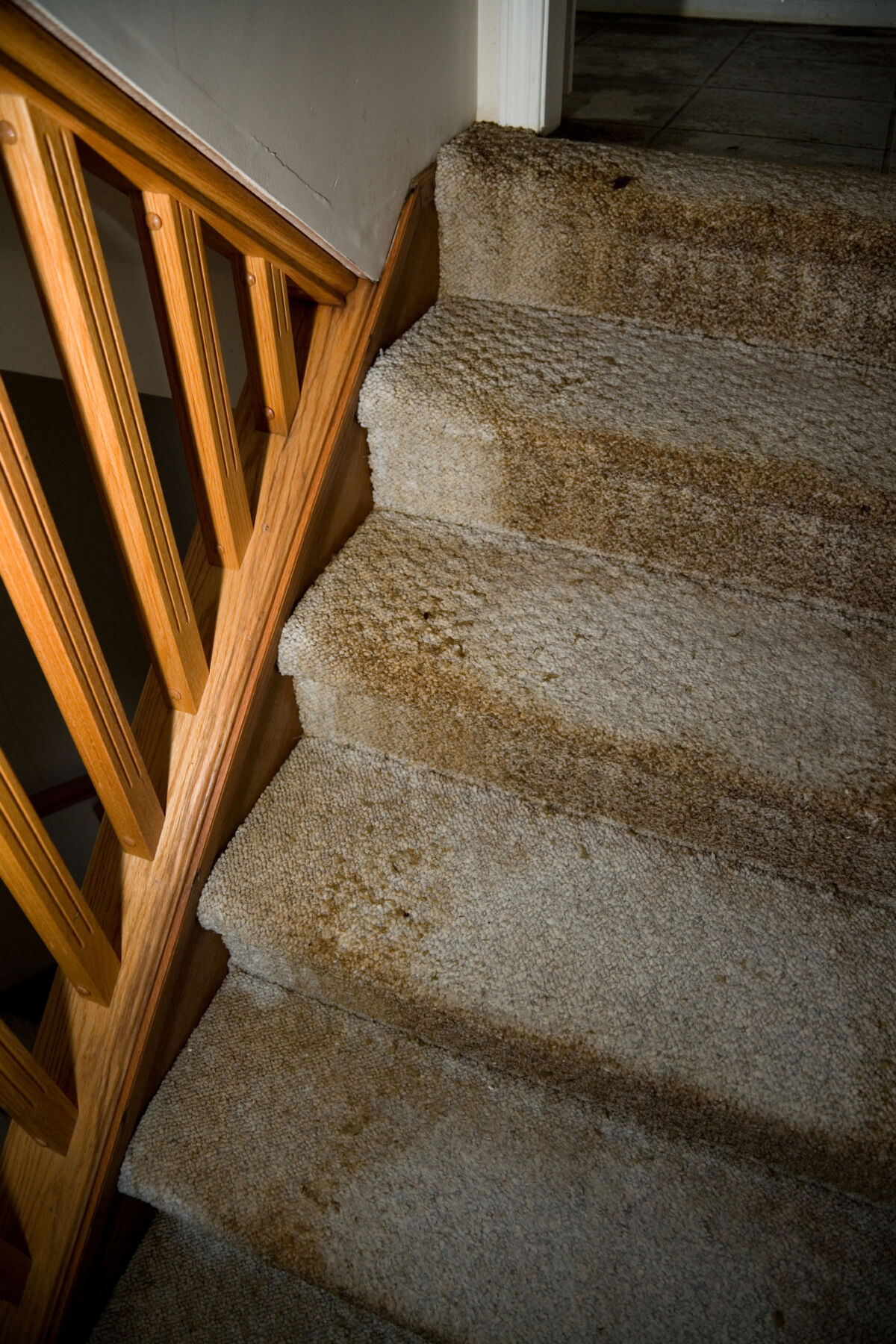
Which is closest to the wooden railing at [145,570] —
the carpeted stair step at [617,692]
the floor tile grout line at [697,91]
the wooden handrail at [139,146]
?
the wooden handrail at [139,146]

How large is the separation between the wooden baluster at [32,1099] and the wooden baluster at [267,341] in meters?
0.72

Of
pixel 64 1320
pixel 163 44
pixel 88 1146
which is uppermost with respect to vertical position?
pixel 163 44

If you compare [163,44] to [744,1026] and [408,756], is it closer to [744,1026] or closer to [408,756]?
[408,756]

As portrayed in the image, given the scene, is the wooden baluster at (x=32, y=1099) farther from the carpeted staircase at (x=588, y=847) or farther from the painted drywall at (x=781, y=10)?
the painted drywall at (x=781, y=10)

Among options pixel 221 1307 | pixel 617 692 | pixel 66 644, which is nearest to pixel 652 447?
pixel 617 692

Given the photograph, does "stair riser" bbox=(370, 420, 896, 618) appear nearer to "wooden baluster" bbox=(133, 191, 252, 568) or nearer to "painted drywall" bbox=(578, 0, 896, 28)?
"wooden baluster" bbox=(133, 191, 252, 568)

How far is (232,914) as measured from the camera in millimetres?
1039

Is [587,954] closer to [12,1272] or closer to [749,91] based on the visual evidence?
[12,1272]

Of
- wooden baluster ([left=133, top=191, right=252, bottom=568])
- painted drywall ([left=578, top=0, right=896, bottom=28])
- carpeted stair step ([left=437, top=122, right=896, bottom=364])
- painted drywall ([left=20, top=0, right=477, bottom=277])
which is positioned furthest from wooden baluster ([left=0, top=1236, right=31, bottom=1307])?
painted drywall ([left=578, top=0, right=896, bottom=28])

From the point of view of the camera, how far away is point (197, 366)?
858 mm

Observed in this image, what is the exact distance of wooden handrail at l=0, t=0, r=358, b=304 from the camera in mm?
577

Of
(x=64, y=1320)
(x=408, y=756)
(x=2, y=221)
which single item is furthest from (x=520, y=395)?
(x=64, y=1320)

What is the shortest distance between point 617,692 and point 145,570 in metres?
0.54

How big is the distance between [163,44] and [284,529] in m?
0.50
